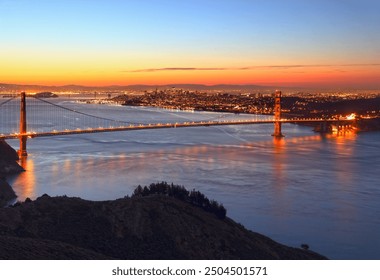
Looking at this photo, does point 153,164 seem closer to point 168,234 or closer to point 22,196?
point 22,196

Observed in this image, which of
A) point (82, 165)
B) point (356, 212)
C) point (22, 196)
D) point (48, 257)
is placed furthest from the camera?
point (82, 165)

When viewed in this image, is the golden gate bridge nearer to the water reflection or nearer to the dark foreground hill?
the water reflection

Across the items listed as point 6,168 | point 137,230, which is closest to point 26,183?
point 6,168

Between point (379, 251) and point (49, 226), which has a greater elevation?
point (49, 226)

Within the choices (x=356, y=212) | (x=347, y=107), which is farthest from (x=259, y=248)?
(x=347, y=107)

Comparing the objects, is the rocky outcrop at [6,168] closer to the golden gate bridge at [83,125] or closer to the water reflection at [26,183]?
the water reflection at [26,183]

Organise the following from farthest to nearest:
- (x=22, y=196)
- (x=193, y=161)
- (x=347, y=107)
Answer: (x=347, y=107) < (x=193, y=161) < (x=22, y=196)

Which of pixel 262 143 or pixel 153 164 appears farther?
pixel 262 143
